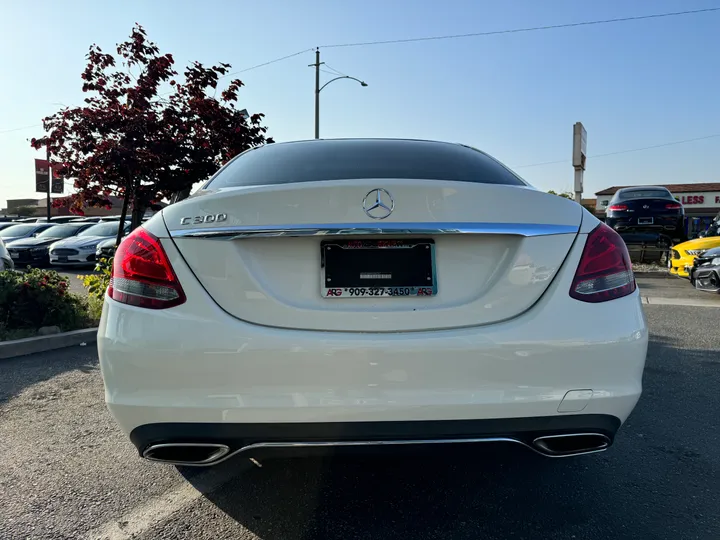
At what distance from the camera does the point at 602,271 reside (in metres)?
1.91

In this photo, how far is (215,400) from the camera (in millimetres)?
1785

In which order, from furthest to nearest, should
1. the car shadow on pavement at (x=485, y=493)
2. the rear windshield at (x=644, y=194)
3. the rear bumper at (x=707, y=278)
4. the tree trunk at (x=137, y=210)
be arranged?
1. the rear windshield at (x=644, y=194)
2. the rear bumper at (x=707, y=278)
3. the tree trunk at (x=137, y=210)
4. the car shadow on pavement at (x=485, y=493)

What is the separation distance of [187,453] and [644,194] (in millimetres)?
14441

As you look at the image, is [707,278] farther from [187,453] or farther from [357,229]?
[187,453]

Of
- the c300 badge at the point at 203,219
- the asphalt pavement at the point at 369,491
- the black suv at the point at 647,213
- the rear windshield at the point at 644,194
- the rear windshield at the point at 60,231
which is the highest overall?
the rear windshield at the point at 644,194

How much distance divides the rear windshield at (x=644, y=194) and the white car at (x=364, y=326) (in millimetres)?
13387

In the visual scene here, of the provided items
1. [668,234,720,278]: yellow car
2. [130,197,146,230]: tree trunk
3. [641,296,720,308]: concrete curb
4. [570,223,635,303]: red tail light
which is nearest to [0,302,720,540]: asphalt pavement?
[570,223,635,303]: red tail light

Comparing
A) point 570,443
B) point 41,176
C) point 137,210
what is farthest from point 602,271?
point 41,176

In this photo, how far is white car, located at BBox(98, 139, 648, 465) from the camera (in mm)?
1772

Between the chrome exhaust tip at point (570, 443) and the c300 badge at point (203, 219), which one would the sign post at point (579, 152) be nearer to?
the chrome exhaust tip at point (570, 443)

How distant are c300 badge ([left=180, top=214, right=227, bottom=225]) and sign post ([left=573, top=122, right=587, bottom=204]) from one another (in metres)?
12.3

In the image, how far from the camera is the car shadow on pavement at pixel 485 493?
6.82ft

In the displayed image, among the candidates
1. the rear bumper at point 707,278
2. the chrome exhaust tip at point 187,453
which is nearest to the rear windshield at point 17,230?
the rear bumper at point 707,278

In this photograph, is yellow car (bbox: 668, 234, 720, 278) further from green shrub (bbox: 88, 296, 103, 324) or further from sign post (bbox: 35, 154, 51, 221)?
sign post (bbox: 35, 154, 51, 221)
